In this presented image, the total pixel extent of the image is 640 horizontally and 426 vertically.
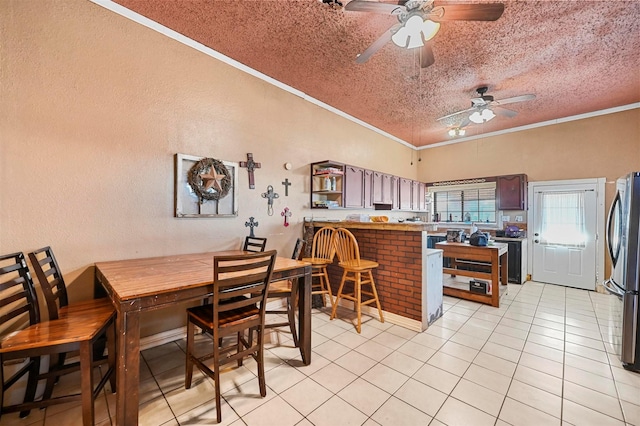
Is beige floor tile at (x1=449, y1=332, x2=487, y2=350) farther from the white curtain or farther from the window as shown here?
the window

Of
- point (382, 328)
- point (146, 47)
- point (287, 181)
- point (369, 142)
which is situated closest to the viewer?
point (146, 47)

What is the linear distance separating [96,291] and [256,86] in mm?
2906

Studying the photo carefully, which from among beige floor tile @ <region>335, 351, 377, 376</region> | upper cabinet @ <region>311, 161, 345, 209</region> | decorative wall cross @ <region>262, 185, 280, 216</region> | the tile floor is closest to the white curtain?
the tile floor

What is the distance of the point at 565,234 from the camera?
15.9 feet

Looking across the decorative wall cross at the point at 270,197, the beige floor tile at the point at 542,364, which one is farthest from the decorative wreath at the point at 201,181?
the beige floor tile at the point at 542,364

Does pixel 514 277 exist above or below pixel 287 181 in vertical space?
below

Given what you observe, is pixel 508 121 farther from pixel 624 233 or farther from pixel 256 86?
pixel 256 86

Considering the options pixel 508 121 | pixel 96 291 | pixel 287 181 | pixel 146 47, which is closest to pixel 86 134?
pixel 146 47

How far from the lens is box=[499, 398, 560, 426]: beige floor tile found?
5.38 feet

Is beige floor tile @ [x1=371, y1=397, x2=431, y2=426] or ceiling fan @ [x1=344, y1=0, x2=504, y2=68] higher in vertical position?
ceiling fan @ [x1=344, y1=0, x2=504, y2=68]

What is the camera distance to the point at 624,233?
7.88 feet

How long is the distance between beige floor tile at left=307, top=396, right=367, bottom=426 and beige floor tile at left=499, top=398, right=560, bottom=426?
941 mm

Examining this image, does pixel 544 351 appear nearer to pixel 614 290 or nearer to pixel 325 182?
pixel 614 290

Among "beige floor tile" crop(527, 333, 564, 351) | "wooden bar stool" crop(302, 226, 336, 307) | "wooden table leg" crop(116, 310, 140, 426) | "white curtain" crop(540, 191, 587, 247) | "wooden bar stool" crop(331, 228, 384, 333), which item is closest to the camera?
"wooden table leg" crop(116, 310, 140, 426)
